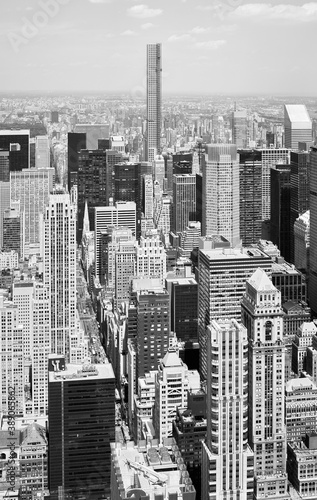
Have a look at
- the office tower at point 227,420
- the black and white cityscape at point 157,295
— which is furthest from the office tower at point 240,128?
the office tower at point 227,420

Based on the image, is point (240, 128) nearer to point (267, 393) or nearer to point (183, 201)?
point (183, 201)

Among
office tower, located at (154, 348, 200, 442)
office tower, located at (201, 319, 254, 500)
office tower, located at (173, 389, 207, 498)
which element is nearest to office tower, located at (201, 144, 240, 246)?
office tower, located at (154, 348, 200, 442)

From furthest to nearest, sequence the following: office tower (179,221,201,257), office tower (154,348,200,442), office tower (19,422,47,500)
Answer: office tower (179,221,201,257) → office tower (154,348,200,442) → office tower (19,422,47,500)

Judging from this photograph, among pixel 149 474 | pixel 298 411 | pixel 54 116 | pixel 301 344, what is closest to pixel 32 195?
pixel 54 116

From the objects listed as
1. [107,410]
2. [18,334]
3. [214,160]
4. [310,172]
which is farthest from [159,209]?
[107,410]

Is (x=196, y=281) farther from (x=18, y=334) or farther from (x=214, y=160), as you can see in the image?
(x=214, y=160)

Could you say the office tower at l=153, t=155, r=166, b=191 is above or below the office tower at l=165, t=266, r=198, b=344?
above

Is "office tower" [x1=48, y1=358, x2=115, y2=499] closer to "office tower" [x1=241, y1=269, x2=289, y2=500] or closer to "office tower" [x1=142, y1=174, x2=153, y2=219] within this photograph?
"office tower" [x1=241, y1=269, x2=289, y2=500]
